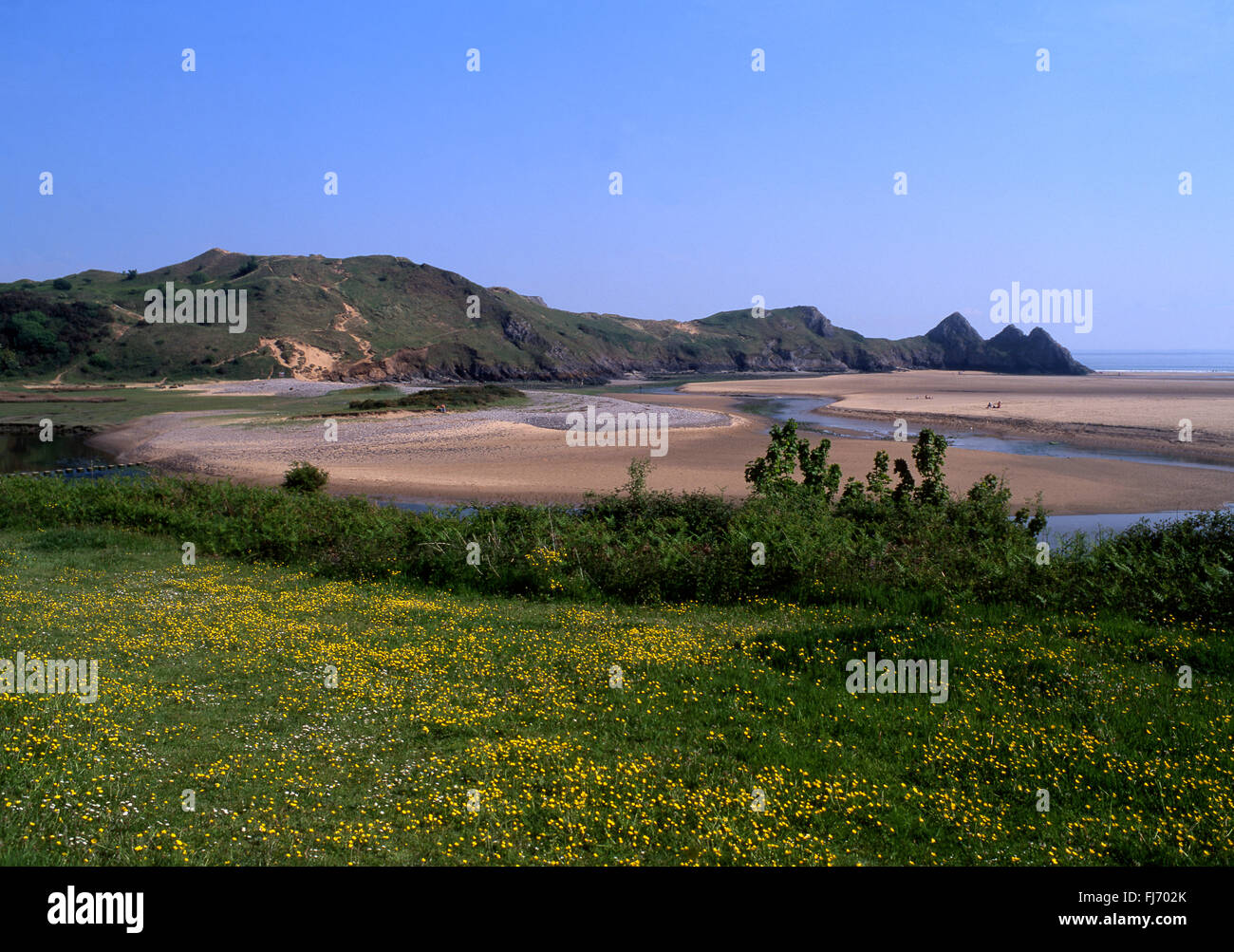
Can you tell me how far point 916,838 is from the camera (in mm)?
6129

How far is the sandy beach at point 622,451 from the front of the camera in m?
32.8

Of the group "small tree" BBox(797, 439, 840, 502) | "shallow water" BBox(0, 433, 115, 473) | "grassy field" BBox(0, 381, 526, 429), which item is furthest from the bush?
"grassy field" BBox(0, 381, 526, 429)

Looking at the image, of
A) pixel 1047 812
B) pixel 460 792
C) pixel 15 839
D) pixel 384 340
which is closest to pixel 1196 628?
pixel 1047 812

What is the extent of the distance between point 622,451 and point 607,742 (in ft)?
121

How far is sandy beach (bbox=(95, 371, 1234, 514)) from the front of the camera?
32.8 meters

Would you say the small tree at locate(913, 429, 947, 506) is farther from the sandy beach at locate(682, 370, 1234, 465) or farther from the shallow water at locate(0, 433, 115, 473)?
the shallow water at locate(0, 433, 115, 473)

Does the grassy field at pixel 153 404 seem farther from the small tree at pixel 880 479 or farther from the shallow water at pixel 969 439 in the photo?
the small tree at pixel 880 479

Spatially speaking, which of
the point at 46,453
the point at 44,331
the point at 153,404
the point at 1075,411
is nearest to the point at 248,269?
the point at 44,331

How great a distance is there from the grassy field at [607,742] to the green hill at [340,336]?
339 feet

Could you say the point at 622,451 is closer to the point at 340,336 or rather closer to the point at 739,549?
the point at 739,549

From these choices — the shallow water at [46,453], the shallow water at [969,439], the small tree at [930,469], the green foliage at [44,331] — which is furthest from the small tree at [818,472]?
the green foliage at [44,331]

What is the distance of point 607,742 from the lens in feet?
25.2

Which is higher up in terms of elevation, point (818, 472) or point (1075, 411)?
point (1075, 411)

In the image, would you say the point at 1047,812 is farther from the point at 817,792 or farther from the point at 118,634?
the point at 118,634
